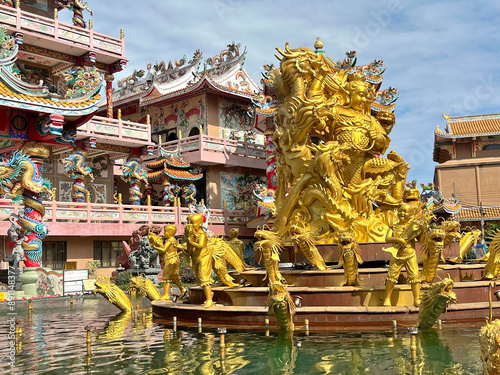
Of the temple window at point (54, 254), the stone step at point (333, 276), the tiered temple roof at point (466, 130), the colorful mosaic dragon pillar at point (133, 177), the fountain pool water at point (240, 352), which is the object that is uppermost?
the tiered temple roof at point (466, 130)

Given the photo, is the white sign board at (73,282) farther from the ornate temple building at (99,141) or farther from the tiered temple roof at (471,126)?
the tiered temple roof at (471,126)

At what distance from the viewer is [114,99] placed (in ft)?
120

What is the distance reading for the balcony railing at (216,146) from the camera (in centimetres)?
2961

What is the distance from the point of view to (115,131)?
25.9 m

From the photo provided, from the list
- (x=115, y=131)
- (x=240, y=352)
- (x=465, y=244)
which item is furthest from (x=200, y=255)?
(x=115, y=131)

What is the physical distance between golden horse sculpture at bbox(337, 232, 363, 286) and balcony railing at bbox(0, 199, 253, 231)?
14.8 m

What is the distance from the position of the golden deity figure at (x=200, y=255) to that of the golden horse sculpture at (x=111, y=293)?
263 centimetres

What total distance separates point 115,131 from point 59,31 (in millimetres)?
5085

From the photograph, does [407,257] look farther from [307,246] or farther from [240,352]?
[240,352]

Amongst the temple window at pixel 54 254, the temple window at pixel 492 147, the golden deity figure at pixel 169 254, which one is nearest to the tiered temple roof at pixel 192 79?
the temple window at pixel 54 254

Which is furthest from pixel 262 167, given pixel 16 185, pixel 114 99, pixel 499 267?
pixel 499 267

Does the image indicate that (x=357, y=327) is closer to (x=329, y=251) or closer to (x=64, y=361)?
(x=329, y=251)

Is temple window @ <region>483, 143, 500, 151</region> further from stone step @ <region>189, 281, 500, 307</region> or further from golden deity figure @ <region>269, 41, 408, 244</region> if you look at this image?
stone step @ <region>189, 281, 500, 307</region>

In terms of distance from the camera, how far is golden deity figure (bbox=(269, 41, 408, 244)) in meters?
11.1
